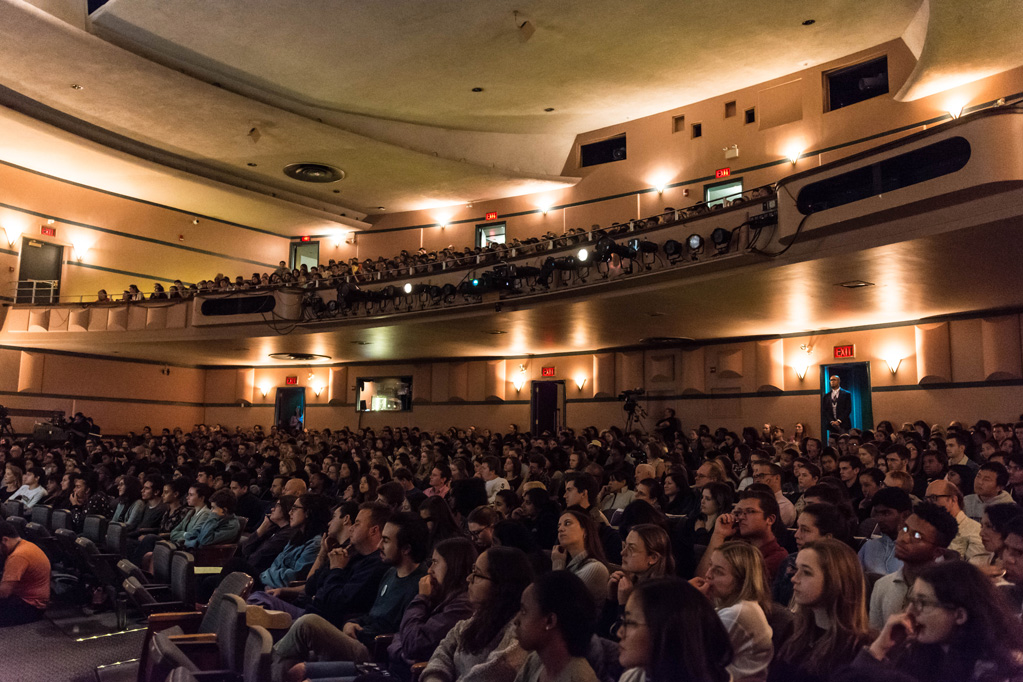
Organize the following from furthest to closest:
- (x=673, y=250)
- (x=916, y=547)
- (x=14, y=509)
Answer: (x=673, y=250) → (x=14, y=509) → (x=916, y=547)

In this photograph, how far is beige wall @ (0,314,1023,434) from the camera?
1166 centimetres

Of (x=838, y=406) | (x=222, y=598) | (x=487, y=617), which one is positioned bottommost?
(x=222, y=598)

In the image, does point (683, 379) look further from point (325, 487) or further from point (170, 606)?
point (170, 606)

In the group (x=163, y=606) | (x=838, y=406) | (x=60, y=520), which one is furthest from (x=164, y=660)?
(x=838, y=406)

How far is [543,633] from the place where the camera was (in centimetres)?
228

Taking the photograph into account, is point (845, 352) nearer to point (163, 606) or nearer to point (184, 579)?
point (184, 579)

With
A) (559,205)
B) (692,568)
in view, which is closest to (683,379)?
(559,205)

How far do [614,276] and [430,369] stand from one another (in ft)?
30.0

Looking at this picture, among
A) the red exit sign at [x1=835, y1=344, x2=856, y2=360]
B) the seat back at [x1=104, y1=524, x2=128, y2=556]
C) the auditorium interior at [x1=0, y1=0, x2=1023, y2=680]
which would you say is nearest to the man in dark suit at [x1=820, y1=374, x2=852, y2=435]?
the auditorium interior at [x1=0, y1=0, x2=1023, y2=680]

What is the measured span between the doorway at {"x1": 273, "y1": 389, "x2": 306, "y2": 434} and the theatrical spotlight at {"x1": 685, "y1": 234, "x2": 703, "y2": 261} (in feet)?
43.9

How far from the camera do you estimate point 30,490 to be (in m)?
9.01

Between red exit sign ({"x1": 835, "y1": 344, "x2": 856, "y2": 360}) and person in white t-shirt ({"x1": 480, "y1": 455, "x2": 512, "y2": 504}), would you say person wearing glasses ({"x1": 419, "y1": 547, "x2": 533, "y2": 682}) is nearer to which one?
person in white t-shirt ({"x1": 480, "y1": 455, "x2": 512, "y2": 504})

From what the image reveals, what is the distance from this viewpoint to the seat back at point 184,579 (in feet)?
15.1

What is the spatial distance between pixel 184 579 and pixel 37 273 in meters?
15.4
